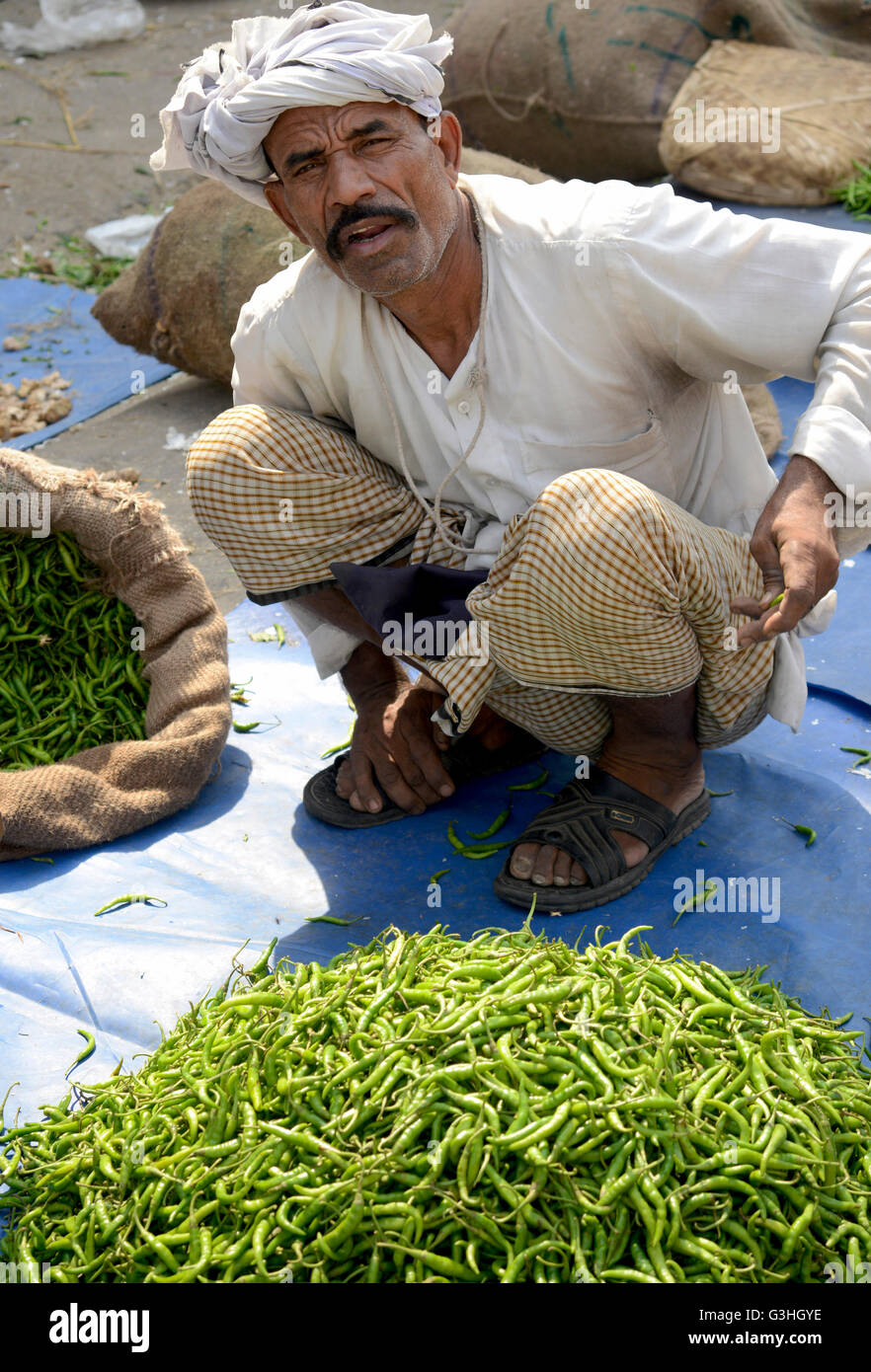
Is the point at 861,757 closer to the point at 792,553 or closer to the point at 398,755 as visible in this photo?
the point at 792,553

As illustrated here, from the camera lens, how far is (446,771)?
288 cm

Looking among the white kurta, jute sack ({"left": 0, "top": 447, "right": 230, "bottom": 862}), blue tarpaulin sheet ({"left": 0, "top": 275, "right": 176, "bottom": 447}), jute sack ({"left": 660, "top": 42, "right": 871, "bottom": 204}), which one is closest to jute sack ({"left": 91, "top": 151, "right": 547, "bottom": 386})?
blue tarpaulin sheet ({"left": 0, "top": 275, "right": 176, "bottom": 447})

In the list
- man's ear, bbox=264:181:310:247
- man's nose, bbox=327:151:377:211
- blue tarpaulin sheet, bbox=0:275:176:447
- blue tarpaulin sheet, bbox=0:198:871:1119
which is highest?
man's nose, bbox=327:151:377:211

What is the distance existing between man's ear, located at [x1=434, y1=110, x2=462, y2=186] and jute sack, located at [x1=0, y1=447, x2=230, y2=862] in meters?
1.03

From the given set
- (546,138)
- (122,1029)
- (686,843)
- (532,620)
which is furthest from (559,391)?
(546,138)

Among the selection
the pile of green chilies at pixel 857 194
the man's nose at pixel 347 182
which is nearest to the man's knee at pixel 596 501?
the man's nose at pixel 347 182

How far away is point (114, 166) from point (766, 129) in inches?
143

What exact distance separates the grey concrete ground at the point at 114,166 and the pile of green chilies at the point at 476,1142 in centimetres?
208

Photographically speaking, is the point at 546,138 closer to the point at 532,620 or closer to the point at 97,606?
the point at 97,606

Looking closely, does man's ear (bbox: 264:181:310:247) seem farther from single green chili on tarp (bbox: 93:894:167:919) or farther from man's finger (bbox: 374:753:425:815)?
single green chili on tarp (bbox: 93:894:167:919)

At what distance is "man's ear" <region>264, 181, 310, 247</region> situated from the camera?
2.57 m

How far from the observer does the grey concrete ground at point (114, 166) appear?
185 inches

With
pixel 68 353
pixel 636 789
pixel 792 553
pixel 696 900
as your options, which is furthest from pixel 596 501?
pixel 68 353

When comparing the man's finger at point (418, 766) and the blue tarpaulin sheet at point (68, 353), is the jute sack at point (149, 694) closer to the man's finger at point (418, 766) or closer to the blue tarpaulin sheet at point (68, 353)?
the man's finger at point (418, 766)
